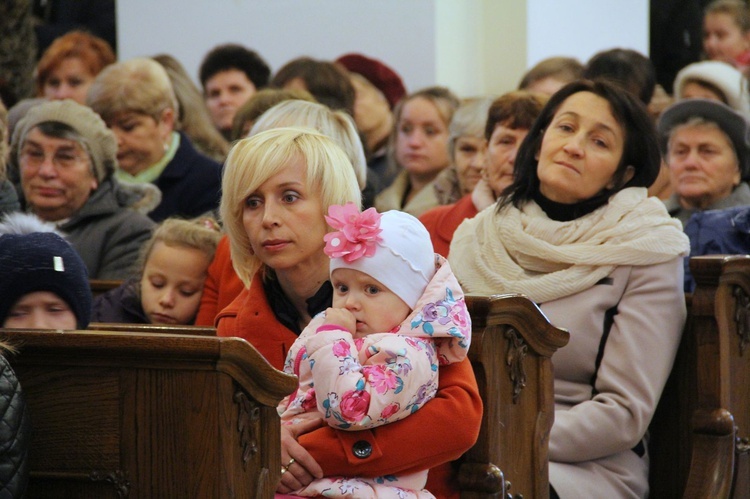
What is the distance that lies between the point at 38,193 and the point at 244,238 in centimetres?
197

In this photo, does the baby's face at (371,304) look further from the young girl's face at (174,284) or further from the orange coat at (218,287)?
the young girl's face at (174,284)

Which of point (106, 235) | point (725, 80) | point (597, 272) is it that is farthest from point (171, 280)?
point (725, 80)

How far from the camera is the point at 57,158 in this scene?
5.00 metres

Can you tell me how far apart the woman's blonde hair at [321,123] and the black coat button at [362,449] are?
142 cm

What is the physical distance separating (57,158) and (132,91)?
0.84 m

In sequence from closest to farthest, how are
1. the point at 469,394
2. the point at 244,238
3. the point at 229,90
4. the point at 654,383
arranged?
the point at 469,394 < the point at 244,238 < the point at 654,383 < the point at 229,90

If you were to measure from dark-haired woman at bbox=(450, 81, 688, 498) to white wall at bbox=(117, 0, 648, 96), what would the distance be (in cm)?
326

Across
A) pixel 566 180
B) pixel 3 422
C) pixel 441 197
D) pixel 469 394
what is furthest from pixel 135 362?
pixel 441 197

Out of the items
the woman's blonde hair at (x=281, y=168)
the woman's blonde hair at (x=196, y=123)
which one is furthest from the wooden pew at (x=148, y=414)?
the woman's blonde hair at (x=196, y=123)

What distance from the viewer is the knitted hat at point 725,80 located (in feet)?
18.1

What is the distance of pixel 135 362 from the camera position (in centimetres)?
236

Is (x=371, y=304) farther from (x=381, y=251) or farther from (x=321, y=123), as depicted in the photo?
(x=321, y=123)

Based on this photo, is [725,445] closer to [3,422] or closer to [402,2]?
[3,422]

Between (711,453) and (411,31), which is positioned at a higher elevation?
(411,31)
